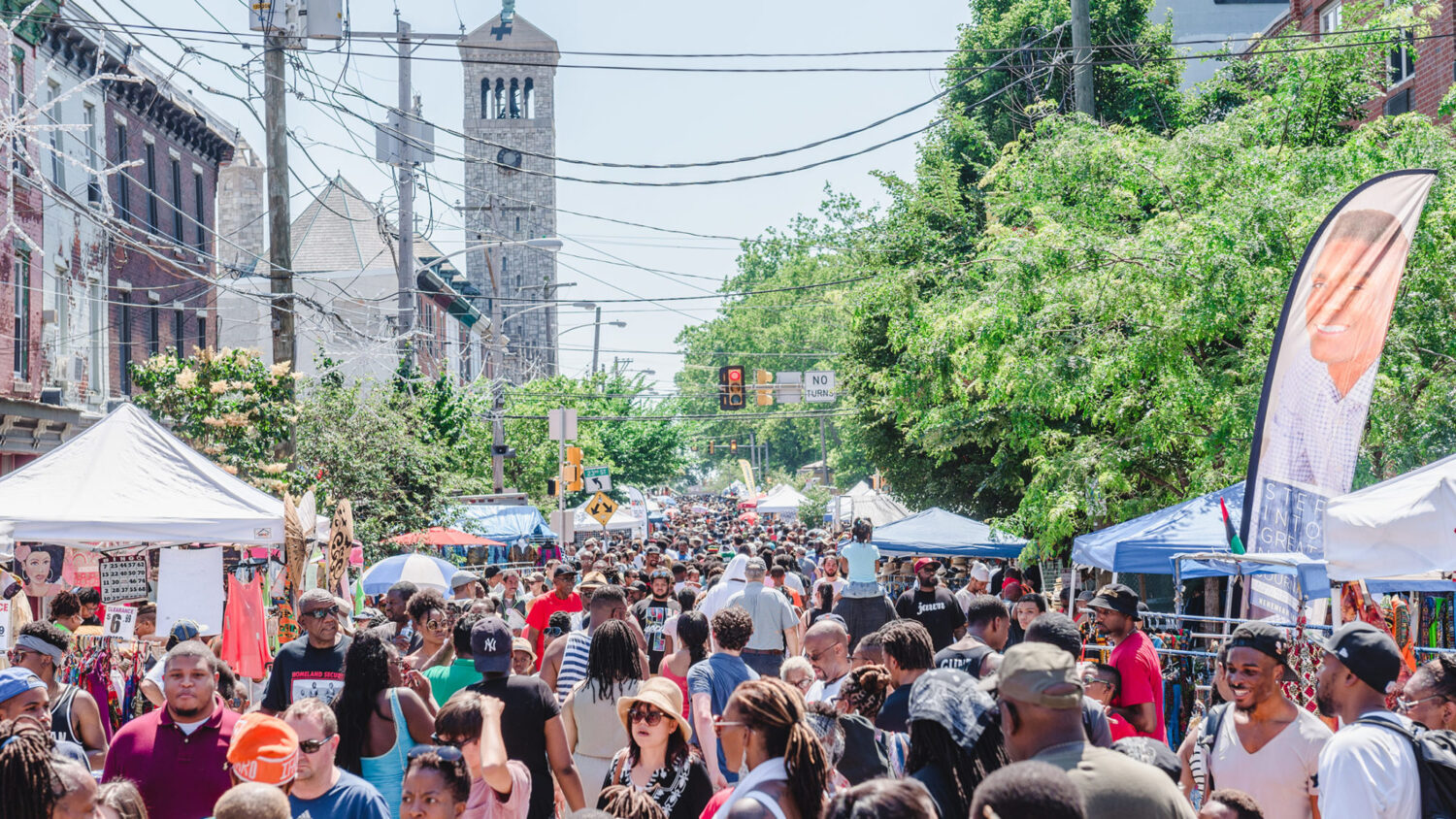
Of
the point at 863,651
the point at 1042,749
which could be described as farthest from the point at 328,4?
the point at 1042,749

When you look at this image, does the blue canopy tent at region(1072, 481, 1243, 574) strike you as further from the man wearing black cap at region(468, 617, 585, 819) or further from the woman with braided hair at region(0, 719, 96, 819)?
the woman with braided hair at region(0, 719, 96, 819)

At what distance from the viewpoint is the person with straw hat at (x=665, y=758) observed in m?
5.81

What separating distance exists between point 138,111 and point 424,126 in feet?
24.2

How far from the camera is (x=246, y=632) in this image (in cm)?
1112

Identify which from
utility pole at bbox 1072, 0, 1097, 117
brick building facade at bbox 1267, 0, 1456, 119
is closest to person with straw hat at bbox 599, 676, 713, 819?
utility pole at bbox 1072, 0, 1097, 117

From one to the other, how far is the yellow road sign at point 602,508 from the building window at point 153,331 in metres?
9.81

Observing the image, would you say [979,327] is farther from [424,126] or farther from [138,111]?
[138,111]

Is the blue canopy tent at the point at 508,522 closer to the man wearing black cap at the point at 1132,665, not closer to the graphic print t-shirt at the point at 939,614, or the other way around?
the graphic print t-shirt at the point at 939,614

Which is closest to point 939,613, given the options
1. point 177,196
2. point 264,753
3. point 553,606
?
point 553,606

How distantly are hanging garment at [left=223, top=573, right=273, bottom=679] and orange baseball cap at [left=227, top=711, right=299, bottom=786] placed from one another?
6.53 m

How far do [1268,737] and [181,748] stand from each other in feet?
15.4

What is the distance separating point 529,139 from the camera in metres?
107

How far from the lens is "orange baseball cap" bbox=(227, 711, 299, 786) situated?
4711 mm

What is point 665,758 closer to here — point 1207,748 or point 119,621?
point 1207,748
